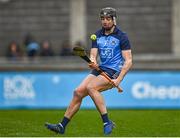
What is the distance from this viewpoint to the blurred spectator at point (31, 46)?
30.5 m

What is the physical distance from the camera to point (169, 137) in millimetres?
12164

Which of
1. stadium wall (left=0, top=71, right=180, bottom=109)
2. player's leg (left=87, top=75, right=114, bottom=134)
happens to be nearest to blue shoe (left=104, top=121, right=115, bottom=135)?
player's leg (left=87, top=75, right=114, bottom=134)

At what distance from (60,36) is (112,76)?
20610 mm

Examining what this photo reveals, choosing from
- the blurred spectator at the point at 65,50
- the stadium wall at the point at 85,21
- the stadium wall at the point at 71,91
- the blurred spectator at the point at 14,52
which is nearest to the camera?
the stadium wall at the point at 71,91

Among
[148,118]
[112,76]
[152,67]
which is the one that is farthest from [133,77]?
[112,76]

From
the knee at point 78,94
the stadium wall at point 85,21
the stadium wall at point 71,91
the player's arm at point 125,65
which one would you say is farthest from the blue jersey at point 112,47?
the stadium wall at point 85,21

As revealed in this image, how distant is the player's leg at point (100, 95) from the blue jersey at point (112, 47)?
12.1 inches

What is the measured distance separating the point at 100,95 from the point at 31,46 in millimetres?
18115

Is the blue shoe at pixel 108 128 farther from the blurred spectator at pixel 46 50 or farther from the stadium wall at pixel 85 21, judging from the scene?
the stadium wall at pixel 85 21

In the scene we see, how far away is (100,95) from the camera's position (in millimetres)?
12875

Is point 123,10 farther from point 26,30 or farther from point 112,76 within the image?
point 112,76

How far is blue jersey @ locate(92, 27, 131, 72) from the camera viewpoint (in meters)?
12.9

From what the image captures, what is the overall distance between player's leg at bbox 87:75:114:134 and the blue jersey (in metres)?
0.31

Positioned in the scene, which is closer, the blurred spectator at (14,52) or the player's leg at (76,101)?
the player's leg at (76,101)
